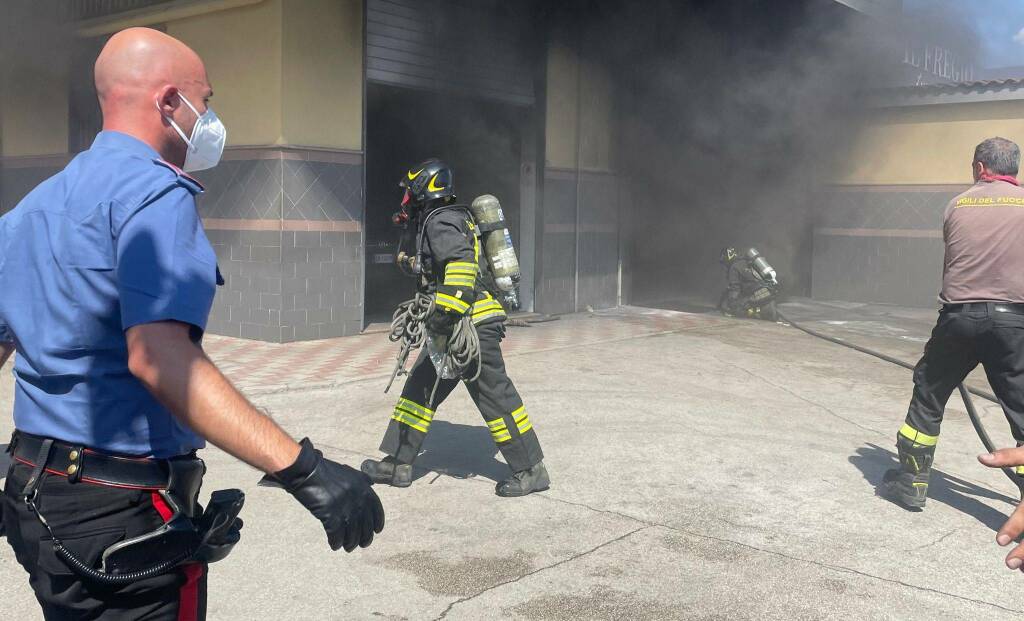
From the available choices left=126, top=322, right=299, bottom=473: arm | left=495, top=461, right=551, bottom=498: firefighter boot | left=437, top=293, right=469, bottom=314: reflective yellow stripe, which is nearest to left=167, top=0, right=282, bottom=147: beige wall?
left=437, top=293, right=469, bottom=314: reflective yellow stripe

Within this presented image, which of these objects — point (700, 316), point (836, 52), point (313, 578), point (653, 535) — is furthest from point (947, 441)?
point (836, 52)

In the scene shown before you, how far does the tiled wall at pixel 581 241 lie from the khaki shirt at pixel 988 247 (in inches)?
309

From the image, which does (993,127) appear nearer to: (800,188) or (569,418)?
(800,188)

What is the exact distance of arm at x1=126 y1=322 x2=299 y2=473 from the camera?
1769mm

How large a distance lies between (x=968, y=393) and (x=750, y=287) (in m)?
6.87

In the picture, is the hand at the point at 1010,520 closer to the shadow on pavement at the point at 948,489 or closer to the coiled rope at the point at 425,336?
the shadow on pavement at the point at 948,489

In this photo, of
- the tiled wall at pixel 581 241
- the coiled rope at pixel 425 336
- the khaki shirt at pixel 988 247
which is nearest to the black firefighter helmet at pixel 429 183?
the coiled rope at pixel 425 336

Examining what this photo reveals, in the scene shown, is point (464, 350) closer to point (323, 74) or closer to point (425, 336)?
point (425, 336)

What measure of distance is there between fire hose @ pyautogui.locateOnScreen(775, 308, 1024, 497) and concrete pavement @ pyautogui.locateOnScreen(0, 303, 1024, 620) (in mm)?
192

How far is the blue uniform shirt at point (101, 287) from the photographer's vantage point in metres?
1.81

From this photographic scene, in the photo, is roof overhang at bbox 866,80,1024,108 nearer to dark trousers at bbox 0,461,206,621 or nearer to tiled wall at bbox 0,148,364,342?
tiled wall at bbox 0,148,364,342

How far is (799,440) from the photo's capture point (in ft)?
20.5

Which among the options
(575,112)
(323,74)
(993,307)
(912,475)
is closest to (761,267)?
(575,112)

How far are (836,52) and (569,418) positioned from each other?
10856 millimetres
